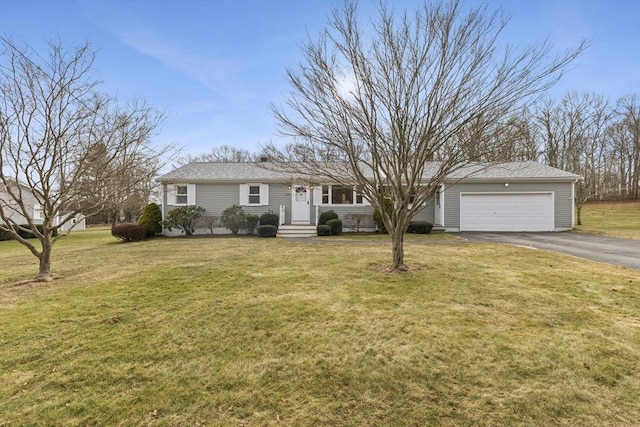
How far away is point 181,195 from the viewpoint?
17.5 m

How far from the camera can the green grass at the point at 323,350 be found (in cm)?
253

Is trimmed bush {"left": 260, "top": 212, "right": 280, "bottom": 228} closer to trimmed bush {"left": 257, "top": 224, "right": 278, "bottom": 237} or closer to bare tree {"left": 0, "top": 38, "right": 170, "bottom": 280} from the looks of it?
trimmed bush {"left": 257, "top": 224, "right": 278, "bottom": 237}

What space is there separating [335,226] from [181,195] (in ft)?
27.5

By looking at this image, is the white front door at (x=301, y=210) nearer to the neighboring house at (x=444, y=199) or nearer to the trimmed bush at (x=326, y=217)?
the neighboring house at (x=444, y=199)

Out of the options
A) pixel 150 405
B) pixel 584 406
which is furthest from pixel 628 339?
pixel 150 405

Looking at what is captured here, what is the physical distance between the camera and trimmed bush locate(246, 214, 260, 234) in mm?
16758

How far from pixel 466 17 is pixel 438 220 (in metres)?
13.1

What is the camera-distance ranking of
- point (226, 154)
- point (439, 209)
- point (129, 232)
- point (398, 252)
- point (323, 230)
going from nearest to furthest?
point (398, 252)
point (129, 232)
point (323, 230)
point (439, 209)
point (226, 154)

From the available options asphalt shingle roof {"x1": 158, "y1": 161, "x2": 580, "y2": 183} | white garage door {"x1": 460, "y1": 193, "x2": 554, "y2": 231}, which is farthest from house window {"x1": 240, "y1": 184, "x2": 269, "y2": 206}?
white garage door {"x1": 460, "y1": 193, "x2": 554, "y2": 231}

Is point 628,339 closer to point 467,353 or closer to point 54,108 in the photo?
point 467,353

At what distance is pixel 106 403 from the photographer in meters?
2.62

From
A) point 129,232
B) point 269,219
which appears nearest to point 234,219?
point 269,219

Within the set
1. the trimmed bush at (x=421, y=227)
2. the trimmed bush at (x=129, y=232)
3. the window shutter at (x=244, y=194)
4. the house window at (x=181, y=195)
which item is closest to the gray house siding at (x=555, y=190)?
the trimmed bush at (x=421, y=227)

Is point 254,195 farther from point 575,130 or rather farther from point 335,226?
point 575,130
